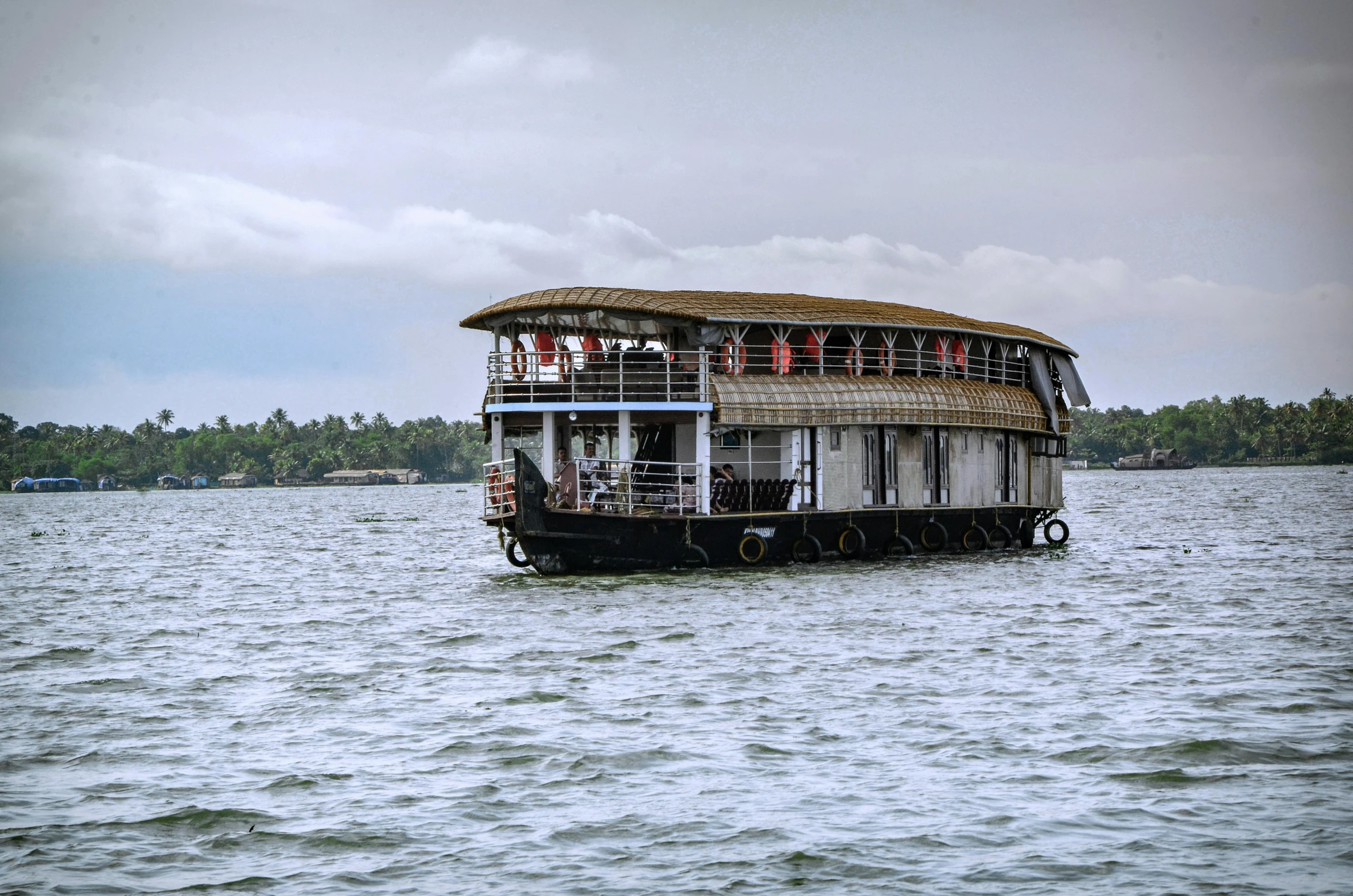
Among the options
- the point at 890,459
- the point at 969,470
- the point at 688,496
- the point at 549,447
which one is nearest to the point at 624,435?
the point at 549,447

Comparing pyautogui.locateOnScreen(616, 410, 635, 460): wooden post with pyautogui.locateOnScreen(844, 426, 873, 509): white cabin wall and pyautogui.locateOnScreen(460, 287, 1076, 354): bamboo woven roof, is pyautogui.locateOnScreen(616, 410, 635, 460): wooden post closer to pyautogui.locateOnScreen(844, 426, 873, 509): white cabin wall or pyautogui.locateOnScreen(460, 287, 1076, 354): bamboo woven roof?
pyautogui.locateOnScreen(460, 287, 1076, 354): bamboo woven roof

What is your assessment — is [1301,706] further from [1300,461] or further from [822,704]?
[1300,461]

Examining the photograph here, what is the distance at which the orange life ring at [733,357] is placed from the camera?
2664cm

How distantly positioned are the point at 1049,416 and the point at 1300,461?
145 meters

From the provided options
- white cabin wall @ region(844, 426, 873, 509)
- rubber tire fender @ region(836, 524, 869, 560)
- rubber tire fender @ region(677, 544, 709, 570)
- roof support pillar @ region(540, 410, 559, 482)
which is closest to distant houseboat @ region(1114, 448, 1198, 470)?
white cabin wall @ region(844, 426, 873, 509)

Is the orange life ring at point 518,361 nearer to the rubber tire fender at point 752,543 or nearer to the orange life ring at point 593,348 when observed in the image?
the orange life ring at point 593,348

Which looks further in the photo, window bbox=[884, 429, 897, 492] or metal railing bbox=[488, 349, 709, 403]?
window bbox=[884, 429, 897, 492]

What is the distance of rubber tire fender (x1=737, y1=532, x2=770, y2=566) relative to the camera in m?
25.6

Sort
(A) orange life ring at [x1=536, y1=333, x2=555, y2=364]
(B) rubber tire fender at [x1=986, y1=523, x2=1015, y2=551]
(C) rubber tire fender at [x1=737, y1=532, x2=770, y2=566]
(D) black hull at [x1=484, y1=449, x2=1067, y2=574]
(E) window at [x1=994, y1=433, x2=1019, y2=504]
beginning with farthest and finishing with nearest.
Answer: (E) window at [x1=994, y1=433, x2=1019, y2=504] < (B) rubber tire fender at [x1=986, y1=523, x2=1015, y2=551] < (A) orange life ring at [x1=536, y1=333, x2=555, y2=364] < (C) rubber tire fender at [x1=737, y1=532, x2=770, y2=566] < (D) black hull at [x1=484, y1=449, x2=1067, y2=574]

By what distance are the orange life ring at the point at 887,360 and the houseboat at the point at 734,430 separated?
0.25 feet

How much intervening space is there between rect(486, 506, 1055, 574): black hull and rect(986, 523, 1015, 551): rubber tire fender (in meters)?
3.77

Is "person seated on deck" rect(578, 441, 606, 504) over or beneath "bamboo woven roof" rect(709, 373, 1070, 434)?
beneath

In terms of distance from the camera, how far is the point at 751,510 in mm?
26344

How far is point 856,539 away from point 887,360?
16.1 ft
